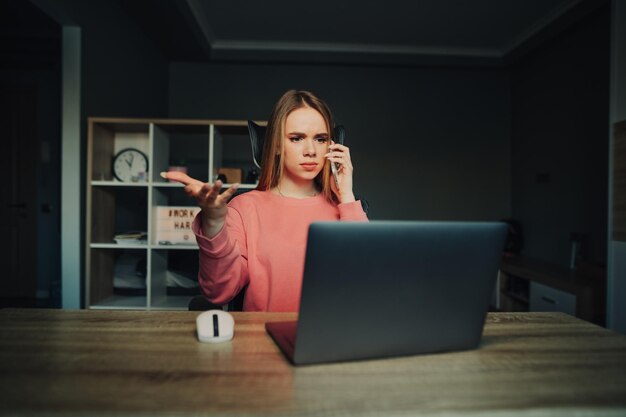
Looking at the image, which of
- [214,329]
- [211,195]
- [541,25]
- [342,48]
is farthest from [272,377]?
[342,48]

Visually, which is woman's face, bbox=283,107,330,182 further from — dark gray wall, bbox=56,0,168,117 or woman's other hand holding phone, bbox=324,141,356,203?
dark gray wall, bbox=56,0,168,117

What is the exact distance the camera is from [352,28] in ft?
14.7

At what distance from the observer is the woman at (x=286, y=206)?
1.45 metres

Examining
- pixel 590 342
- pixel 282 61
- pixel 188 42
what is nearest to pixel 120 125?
pixel 188 42

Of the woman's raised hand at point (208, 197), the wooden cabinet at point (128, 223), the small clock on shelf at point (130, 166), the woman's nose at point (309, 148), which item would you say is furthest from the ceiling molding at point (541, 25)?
the woman's raised hand at point (208, 197)

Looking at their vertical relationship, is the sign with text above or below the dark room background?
below

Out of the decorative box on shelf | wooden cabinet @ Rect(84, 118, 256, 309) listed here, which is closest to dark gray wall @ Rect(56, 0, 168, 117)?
wooden cabinet @ Rect(84, 118, 256, 309)

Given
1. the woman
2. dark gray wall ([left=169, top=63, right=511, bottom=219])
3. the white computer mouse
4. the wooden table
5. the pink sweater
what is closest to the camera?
the wooden table

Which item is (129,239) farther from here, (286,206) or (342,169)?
(342,169)

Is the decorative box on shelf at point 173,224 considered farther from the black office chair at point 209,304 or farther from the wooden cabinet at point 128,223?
the black office chair at point 209,304

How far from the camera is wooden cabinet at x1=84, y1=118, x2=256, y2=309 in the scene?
2875mm

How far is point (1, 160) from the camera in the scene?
15.9 feet

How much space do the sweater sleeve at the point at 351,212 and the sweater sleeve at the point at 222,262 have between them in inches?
13.1

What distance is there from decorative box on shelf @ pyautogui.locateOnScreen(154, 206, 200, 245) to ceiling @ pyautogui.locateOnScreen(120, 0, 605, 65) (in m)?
1.70
